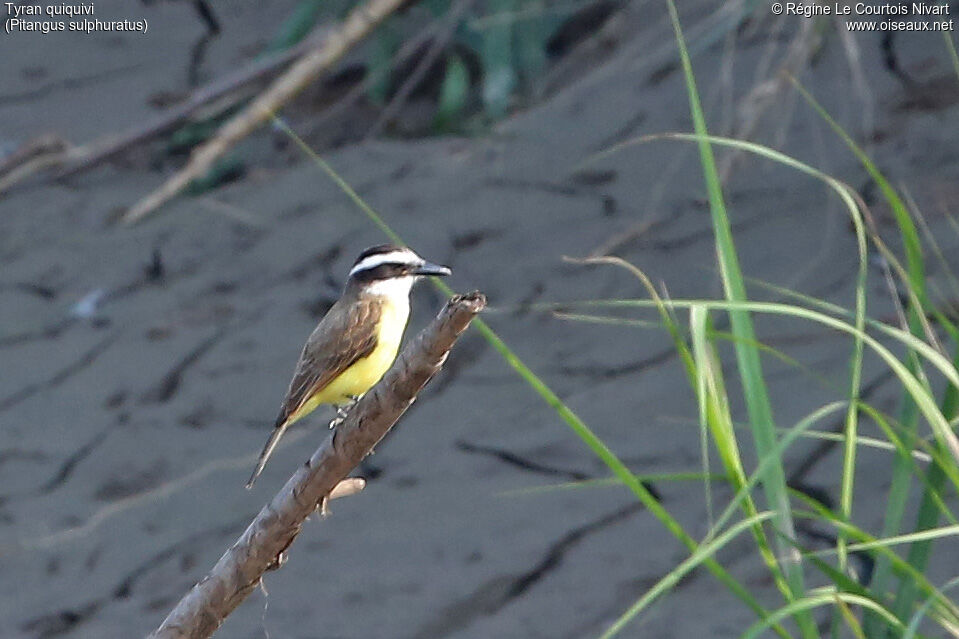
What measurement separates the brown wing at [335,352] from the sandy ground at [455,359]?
132cm

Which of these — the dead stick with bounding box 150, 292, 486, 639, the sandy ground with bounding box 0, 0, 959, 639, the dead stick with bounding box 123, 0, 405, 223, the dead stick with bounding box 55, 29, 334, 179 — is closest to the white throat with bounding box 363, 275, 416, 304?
the dead stick with bounding box 150, 292, 486, 639

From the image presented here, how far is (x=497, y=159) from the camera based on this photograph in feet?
22.4

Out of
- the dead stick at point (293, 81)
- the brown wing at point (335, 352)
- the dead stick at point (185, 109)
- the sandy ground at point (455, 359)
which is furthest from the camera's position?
the dead stick at point (185, 109)

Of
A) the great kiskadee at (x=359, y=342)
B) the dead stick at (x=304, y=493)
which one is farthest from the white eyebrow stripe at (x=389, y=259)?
the dead stick at (x=304, y=493)

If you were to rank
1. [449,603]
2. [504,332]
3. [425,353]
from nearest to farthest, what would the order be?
[425,353], [449,603], [504,332]

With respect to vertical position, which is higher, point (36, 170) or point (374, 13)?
point (374, 13)

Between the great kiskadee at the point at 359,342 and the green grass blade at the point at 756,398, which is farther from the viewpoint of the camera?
the great kiskadee at the point at 359,342

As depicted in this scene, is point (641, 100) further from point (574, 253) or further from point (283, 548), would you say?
point (283, 548)

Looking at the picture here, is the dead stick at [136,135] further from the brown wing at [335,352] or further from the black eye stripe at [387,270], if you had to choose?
the brown wing at [335,352]

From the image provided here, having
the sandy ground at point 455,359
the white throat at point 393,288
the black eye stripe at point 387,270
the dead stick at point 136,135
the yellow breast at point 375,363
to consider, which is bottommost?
the sandy ground at point 455,359

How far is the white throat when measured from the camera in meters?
3.58

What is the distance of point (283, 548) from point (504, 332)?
3.54 meters

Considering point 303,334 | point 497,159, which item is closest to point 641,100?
point 497,159

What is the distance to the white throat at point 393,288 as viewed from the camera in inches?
141
